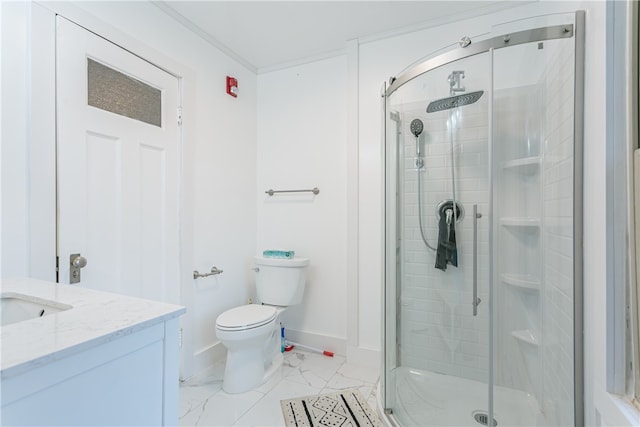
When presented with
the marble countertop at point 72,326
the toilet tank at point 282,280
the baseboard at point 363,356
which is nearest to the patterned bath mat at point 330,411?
the baseboard at point 363,356

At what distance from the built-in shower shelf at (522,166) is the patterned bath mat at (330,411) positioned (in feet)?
4.56

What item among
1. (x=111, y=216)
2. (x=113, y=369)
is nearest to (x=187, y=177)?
(x=111, y=216)

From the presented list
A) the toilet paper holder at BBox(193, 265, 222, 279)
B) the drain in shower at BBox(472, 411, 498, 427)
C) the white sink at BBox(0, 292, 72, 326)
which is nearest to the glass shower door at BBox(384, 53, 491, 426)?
the drain in shower at BBox(472, 411, 498, 427)

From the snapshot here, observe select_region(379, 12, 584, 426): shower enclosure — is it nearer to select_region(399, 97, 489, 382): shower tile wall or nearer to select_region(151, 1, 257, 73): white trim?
select_region(399, 97, 489, 382): shower tile wall

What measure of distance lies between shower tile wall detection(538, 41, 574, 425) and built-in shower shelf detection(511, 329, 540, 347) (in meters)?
0.04

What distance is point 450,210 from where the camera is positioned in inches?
64.2

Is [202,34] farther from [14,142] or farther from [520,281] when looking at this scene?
[520,281]

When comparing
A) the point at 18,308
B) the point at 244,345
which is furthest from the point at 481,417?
the point at 18,308

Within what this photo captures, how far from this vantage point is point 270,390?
5.94 feet

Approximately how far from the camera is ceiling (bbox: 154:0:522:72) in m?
1.86

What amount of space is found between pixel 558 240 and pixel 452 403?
970mm

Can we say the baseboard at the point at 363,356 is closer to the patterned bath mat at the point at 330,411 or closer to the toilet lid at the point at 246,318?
the patterned bath mat at the point at 330,411

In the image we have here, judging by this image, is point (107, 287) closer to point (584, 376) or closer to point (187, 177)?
point (187, 177)

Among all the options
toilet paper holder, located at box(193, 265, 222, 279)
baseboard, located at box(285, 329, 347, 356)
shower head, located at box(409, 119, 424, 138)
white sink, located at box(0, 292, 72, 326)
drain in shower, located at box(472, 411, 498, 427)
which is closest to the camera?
white sink, located at box(0, 292, 72, 326)
